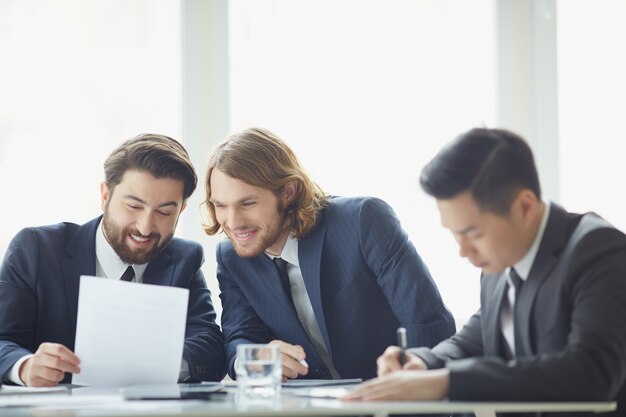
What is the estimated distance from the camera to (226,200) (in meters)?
3.00

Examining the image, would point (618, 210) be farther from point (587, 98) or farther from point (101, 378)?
point (101, 378)

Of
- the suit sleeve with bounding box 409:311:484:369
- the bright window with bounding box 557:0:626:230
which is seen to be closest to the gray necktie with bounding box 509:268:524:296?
the suit sleeve with bounding box 409:311:484:369

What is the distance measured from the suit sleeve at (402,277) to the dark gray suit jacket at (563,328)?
631 millimetres

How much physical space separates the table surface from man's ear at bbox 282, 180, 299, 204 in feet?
3.54

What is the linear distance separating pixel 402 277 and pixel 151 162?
0.93 meters

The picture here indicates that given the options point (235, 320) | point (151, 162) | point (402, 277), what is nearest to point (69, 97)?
point (151, 162)

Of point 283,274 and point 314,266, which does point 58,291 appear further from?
point 314,266

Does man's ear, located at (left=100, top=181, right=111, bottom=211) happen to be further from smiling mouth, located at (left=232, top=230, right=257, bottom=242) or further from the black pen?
the black pen

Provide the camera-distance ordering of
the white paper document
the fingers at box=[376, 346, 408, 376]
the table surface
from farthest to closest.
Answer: the white paper document
the fingers at box=[376, 346, 408, 376]
the table surface

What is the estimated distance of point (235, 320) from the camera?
10.3 ft

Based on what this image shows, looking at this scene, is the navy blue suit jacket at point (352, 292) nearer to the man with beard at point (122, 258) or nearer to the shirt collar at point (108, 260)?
the man with beard at point (122, 258)

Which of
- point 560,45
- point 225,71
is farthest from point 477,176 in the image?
point 560,45

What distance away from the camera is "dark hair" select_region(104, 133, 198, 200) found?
310 cm

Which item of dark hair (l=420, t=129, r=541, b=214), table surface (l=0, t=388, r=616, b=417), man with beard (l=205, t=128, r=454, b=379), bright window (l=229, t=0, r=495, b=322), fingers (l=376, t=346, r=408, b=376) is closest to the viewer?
table surface (l=0, t=388, r=616, b=417)
